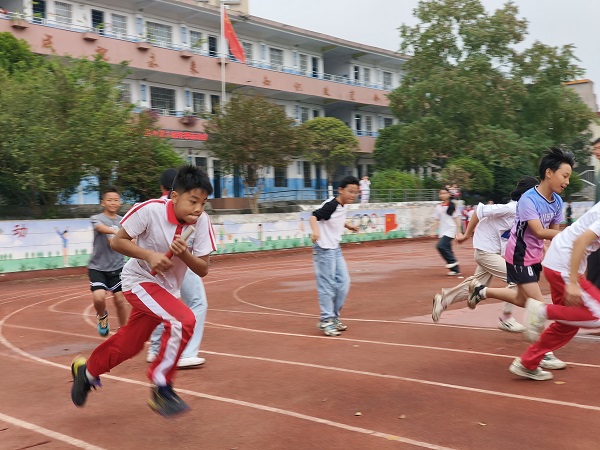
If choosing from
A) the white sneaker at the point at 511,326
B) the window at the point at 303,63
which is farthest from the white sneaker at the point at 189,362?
the window at the point at 303,63

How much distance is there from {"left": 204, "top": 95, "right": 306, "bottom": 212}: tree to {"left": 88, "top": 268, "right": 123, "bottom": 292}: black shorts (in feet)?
61.6

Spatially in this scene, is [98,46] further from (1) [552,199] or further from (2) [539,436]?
(2) [539,436]

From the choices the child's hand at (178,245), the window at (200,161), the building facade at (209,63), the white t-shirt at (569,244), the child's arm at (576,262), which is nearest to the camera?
the child's hand at (178,245)

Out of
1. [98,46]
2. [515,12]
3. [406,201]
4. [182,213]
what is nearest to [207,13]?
[98,46]

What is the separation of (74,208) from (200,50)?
15.4 m

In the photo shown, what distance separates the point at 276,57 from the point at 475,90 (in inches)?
479

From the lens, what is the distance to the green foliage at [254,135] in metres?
26.7

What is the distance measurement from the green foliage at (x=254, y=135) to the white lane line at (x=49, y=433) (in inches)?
875

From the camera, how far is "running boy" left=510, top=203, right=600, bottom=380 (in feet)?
15.2

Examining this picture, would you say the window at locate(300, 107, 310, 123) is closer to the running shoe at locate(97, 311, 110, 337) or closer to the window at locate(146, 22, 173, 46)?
the window at locate(146, 22, 173, 46)

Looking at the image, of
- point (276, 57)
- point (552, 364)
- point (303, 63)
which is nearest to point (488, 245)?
point (552, 364)

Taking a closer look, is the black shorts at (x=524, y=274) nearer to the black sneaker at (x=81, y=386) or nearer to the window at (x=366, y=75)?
the black sneaker at (x=81, y=386)

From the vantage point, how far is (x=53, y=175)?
19.9 metres

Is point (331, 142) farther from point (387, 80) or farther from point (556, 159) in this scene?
point (556, 159)
